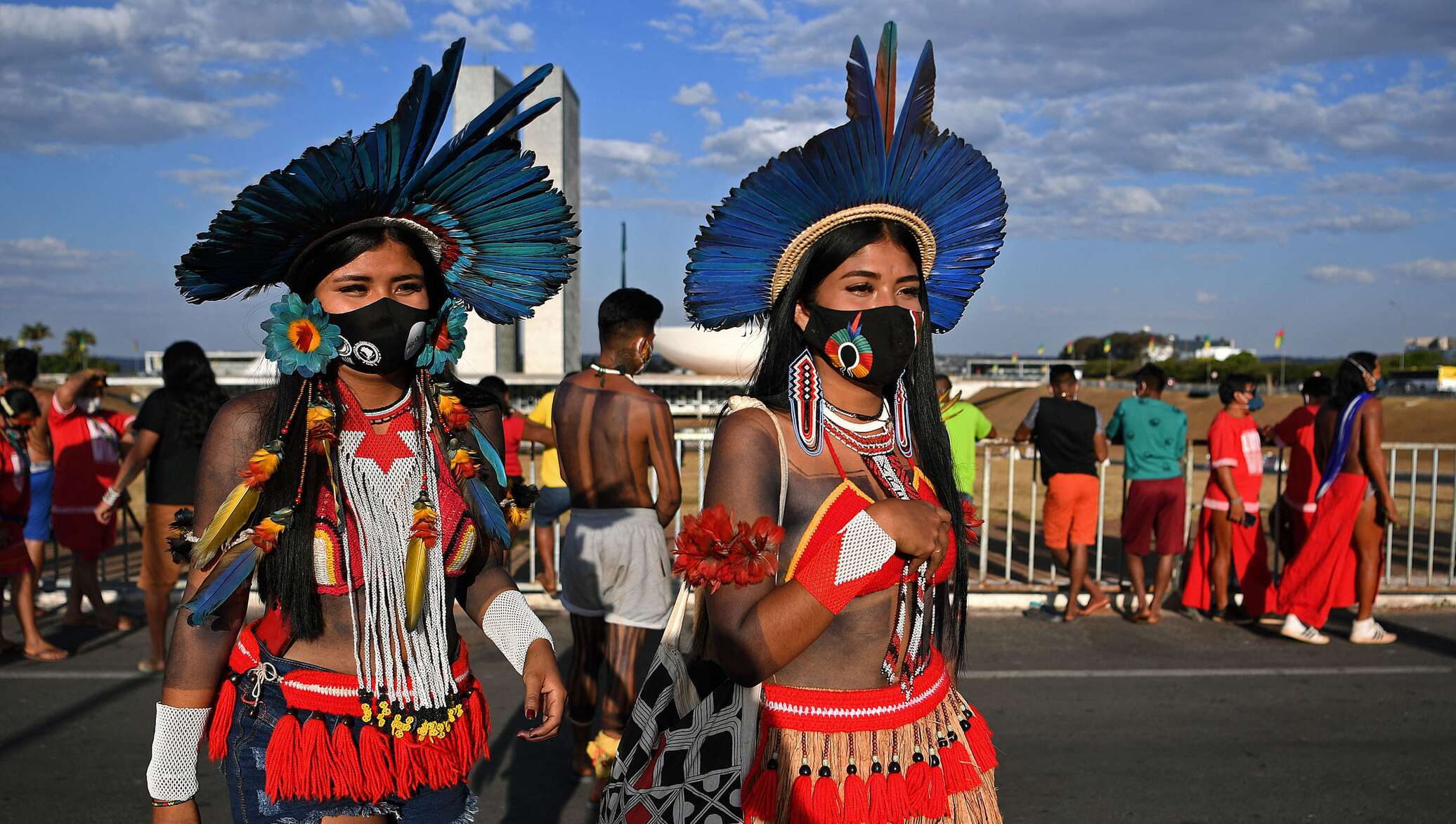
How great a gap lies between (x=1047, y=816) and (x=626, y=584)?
6.62 feet

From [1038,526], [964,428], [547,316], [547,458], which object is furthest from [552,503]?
[547,316]

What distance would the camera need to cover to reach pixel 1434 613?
8094mm

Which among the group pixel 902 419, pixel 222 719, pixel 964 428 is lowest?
pixel 222 719

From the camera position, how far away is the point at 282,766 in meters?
2.16

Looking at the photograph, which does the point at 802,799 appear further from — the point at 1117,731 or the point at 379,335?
the point at 1117,731

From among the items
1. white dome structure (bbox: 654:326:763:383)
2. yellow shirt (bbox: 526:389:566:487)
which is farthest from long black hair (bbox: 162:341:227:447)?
white dome structure (bbox: 654:326:763:383)

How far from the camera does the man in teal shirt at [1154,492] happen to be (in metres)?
7.73

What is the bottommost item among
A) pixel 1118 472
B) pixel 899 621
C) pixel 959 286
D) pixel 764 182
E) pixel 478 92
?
pixel 1118 472

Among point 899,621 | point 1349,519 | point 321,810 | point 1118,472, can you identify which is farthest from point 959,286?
point 1118,472

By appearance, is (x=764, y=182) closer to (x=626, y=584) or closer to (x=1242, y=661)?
(x=626, y=584)

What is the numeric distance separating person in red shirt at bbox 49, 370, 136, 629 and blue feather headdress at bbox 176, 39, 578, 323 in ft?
18.7

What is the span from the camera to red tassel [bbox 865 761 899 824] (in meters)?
2.15

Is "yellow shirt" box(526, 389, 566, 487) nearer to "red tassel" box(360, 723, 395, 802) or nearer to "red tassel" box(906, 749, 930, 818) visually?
"red tassel" box(360, 723, 395, 802)

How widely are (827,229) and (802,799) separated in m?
1.21
